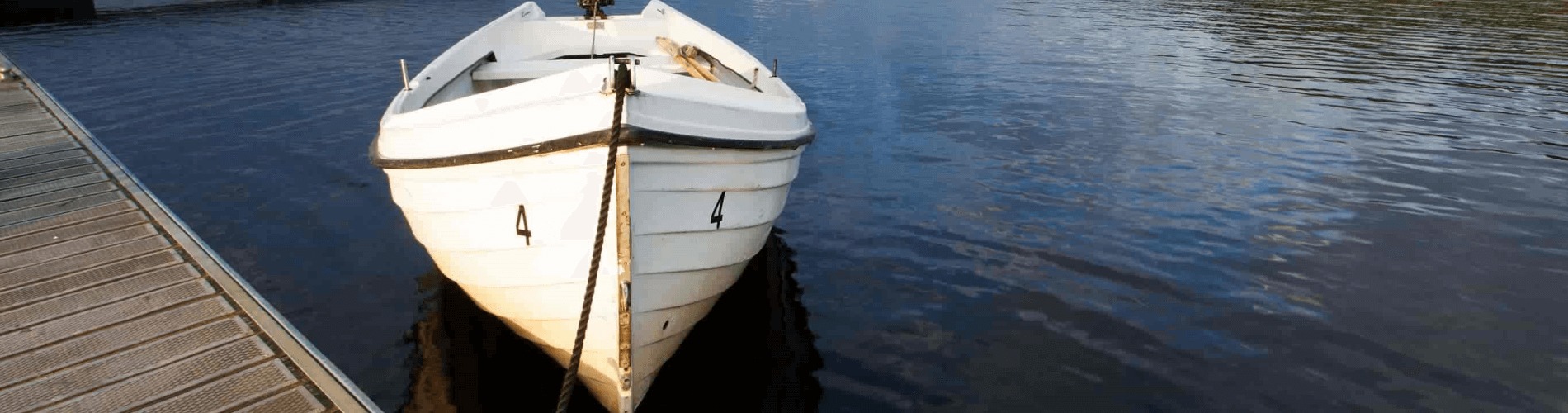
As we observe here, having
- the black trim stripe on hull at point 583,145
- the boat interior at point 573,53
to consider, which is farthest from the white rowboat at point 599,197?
the boat interior at point 573,53

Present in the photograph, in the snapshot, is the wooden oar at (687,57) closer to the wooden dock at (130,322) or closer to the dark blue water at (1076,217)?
the dark blue water at (1076,217)

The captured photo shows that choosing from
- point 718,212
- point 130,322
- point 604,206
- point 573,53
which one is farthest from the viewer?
point 573,53

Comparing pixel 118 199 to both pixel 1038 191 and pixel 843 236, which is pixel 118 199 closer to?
pixel 843 236

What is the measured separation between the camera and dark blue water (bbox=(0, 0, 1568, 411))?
6156 mm

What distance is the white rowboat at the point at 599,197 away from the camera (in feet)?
14.9

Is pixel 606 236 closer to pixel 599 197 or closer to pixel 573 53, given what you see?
pixel 599 197

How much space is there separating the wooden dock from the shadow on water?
1183 mm

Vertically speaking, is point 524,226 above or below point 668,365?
above

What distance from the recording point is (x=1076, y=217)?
9.21m

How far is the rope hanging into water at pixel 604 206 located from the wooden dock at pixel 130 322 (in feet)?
3.37

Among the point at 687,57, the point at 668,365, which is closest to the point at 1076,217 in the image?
the point at 687,57

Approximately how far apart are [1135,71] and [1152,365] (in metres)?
14.8

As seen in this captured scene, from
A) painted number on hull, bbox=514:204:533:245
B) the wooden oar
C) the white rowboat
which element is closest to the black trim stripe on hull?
the white rowboat

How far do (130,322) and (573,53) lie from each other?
19.8ft
